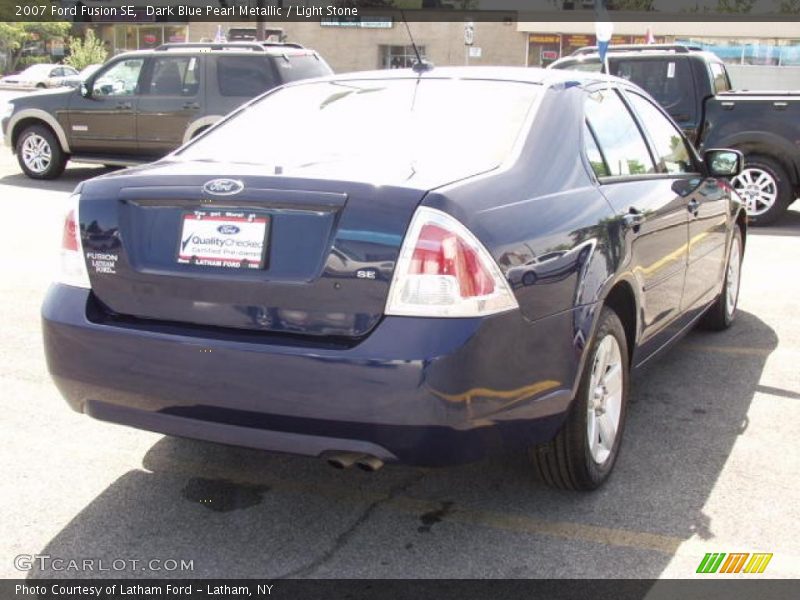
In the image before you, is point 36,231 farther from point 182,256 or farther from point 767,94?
point 767,94

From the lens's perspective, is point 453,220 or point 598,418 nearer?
point 453,220

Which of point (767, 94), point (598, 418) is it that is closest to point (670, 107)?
point (767, 94)

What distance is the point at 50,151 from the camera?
14000mm

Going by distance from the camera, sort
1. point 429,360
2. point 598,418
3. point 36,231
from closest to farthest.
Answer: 1. point 429,360
2. point 598,418
3. point 36,231

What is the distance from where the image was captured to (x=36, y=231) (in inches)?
376

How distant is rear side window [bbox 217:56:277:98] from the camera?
1311 centimetres

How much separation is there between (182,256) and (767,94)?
30.6 feet

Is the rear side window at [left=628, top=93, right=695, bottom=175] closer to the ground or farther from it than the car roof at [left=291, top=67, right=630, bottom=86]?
closer to the ground

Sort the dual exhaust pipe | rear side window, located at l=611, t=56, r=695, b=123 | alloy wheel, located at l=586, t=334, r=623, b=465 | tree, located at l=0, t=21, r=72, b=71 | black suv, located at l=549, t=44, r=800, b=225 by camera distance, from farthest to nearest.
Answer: tree, located at l=0, t=21, r=72, b=71 < rear side window, located at l=611, t=56, r=695, b=123 < black suv, located at l=549, t=44, r=800, b=225 < alloy wheel, located at l=586, t=334, r=623, b=465 < the dual exhaust pipe

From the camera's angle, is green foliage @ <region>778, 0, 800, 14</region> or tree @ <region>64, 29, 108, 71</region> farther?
green foliage @ <region>778, 0, 800, 14</region>

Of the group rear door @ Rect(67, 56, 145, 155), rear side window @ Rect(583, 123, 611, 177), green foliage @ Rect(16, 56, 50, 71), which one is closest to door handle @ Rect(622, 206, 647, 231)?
rear side window @ Rect(583, 123, 611, 177)

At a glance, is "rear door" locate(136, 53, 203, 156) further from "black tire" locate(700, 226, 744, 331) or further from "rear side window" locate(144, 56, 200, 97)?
"black tire" locate(700, 226, 744, 331)

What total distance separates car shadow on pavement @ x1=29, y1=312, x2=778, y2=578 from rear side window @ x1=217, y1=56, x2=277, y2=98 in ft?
31.4

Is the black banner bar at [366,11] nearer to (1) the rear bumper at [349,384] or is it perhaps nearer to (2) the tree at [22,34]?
(2) the tree at [22,34]
